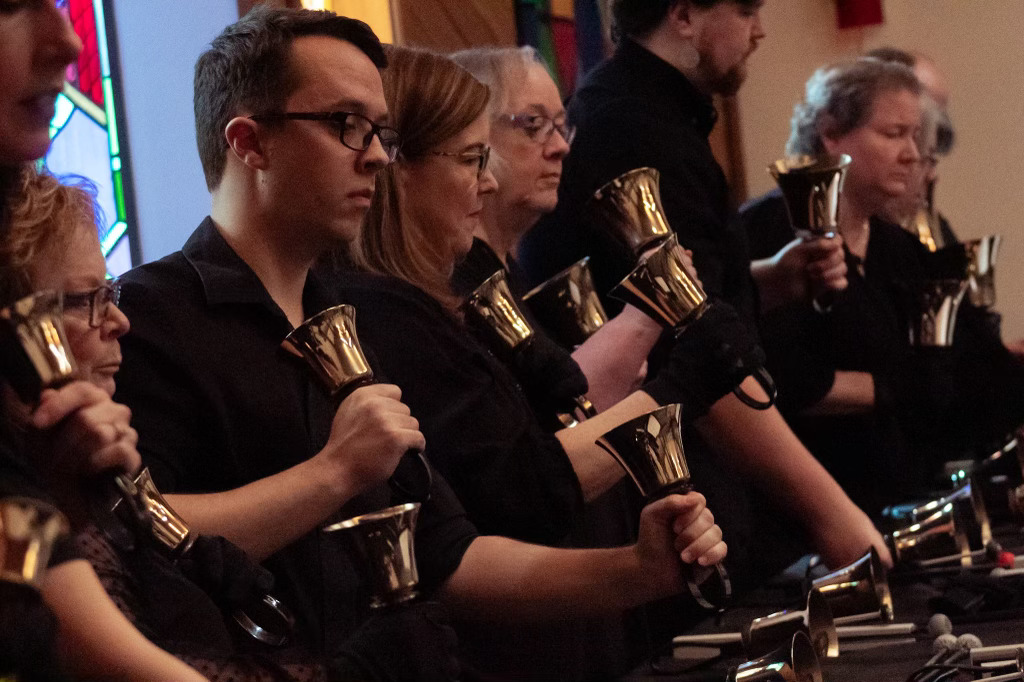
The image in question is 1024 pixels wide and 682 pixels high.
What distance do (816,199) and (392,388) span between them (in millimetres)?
1447

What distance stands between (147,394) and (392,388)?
31cm

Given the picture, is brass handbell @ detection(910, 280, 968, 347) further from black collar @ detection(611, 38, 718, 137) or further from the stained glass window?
the stained glass window

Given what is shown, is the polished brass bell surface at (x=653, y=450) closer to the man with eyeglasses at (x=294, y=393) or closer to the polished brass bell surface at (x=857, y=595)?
the man with eyeglasses at (x=294, y=393)

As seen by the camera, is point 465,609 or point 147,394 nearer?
point 147,394

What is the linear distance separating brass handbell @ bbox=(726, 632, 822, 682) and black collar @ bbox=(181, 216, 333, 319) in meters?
0.76

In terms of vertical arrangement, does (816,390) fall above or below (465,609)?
below

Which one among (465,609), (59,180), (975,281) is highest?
(59,180)

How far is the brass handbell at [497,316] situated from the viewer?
211 cm

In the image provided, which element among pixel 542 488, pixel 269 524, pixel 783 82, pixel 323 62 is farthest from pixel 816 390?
pixel 783 82

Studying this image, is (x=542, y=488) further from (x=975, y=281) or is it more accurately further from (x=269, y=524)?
(x=975, y=281)

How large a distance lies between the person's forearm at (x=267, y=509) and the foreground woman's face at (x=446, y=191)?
→ 614mm

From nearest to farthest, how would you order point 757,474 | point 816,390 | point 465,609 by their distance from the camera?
point 465,609 → point 757,474 → point 816,390

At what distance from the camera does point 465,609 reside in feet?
6.44

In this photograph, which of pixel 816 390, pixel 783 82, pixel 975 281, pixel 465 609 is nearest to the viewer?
pixel 465 609
